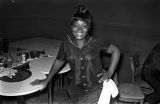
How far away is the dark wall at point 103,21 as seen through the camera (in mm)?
4137

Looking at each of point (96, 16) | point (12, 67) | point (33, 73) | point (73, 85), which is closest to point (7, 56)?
point (12, 67)

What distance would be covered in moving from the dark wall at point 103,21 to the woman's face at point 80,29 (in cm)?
225

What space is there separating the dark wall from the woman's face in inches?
88.7

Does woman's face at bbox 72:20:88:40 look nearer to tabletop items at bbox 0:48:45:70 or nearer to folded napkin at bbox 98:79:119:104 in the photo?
folded napkin at bbox 98:79:119:104

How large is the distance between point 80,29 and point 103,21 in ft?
8.07

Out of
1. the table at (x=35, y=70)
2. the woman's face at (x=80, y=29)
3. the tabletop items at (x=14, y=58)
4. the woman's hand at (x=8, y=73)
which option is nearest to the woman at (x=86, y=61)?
the woman's face at (x=80, y=29)

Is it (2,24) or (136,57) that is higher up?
(2,24)

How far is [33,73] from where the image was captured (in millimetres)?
2693

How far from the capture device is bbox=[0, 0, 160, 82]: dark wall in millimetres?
4137

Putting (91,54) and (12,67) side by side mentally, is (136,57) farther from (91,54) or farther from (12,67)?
(12,67)

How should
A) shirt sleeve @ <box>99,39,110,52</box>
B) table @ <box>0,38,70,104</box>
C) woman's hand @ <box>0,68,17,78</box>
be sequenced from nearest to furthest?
table @ <box>0,38,70,104</box> → shirt sleeve @ <box>99,39,110,52</box> → woman's hand @ <box>0,68,17,78</box>

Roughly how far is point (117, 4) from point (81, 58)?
97.9 inches

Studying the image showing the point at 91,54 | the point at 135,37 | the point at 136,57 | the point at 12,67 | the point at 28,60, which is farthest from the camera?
the point at 135,37


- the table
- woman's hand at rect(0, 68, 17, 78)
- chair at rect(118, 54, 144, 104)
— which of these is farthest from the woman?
chair at rect(118, 54, 144, 104)
